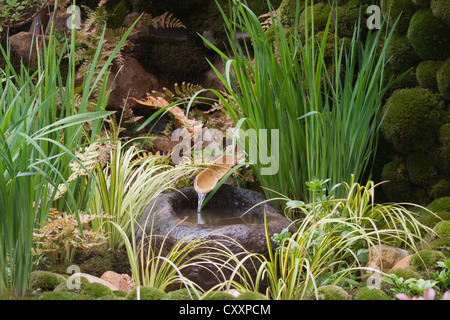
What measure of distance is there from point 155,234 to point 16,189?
0.88 meters

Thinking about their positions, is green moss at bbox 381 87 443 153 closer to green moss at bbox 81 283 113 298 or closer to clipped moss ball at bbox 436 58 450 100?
clipped moss ball at bbox 436 58 450 100

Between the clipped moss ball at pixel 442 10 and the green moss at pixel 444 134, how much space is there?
2.07ft

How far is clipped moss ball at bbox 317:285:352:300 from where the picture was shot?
5.90 ft

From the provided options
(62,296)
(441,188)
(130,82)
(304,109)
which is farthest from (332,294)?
(130,82)

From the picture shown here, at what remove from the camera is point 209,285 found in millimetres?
2270

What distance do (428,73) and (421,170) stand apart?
634mm

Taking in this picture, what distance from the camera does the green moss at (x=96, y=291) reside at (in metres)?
1.78

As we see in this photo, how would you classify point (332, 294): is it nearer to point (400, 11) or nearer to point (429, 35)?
point (429, 35)

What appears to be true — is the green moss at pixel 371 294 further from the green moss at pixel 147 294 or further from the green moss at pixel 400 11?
the green moss at pixel 400 11

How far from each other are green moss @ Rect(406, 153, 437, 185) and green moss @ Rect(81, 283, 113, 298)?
218 centimetres

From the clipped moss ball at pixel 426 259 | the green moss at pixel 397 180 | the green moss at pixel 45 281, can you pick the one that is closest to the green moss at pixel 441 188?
the green moss at pixel 397 180

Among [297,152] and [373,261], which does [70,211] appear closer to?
[297,152]

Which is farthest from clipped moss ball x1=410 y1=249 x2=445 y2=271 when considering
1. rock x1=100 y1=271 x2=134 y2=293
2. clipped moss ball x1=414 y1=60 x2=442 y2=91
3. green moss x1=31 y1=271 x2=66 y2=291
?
green moss x1=31 y1=271 x2=66 y2=291
